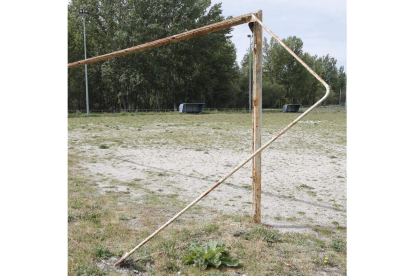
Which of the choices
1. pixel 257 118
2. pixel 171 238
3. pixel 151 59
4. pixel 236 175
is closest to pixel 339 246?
pixel 257 118

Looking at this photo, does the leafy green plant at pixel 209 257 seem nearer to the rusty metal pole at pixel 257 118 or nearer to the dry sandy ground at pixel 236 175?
the rusty metal pole at pixel 257 118

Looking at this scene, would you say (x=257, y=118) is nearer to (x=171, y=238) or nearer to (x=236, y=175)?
(x=171, y=238)

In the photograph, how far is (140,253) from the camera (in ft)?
10.6

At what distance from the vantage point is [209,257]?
9.97 feet

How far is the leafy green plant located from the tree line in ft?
119

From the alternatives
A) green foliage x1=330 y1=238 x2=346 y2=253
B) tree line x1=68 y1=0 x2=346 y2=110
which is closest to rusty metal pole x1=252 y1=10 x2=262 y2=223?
green foliage x1=330 y1=238 x2=346 y2=253

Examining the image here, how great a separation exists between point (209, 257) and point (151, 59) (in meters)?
38.4

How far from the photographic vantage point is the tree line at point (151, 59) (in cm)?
3866

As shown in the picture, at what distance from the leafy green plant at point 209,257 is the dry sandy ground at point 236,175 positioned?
1.12 meters

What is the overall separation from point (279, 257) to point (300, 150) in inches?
283

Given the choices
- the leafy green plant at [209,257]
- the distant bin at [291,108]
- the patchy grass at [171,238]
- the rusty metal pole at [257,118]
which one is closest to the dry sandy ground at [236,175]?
the patchy grass at [171,238]

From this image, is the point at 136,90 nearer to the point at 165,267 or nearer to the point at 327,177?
the point at 327,177

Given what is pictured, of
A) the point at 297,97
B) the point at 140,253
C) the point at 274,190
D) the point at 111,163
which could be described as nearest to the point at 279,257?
the point at 140,253

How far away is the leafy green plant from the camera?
9.84 feet
